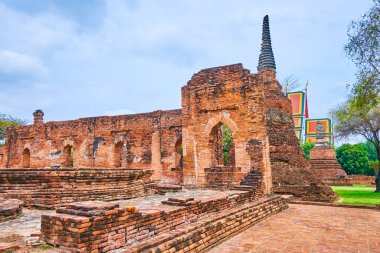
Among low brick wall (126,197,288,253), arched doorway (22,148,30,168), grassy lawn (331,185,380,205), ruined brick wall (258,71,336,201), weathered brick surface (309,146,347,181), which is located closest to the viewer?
low brick wall (126,197,288,253)

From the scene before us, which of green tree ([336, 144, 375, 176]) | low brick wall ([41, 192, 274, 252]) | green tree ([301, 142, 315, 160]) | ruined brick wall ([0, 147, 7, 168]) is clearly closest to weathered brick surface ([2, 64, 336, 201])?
ruined brick wall ([0, 147, 7, 168])

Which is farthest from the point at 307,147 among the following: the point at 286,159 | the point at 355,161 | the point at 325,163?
the point at 286,159

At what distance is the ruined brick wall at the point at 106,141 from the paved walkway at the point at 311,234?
7490 mm

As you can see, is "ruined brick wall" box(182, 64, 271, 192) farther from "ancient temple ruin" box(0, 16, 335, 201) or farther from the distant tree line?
the distant tree line

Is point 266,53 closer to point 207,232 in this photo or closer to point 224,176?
point 224,176

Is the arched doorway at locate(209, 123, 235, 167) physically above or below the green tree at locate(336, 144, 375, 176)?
above

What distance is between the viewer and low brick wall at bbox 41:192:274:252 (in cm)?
345

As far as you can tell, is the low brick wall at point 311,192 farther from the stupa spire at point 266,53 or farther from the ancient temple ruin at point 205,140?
the stupa spire at point 266,53

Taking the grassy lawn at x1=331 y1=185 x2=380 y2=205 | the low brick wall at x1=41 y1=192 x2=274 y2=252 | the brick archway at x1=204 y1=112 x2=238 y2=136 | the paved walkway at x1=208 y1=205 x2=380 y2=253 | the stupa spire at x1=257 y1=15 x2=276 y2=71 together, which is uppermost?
the stupa spire at x1=257 y1=15 x2=276 y2=71

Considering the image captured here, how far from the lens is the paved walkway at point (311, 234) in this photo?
5.04 meters

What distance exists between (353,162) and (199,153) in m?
27.7

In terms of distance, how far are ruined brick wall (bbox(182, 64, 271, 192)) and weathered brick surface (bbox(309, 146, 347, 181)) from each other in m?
17.6

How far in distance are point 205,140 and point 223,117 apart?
104cm

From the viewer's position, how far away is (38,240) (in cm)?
370
